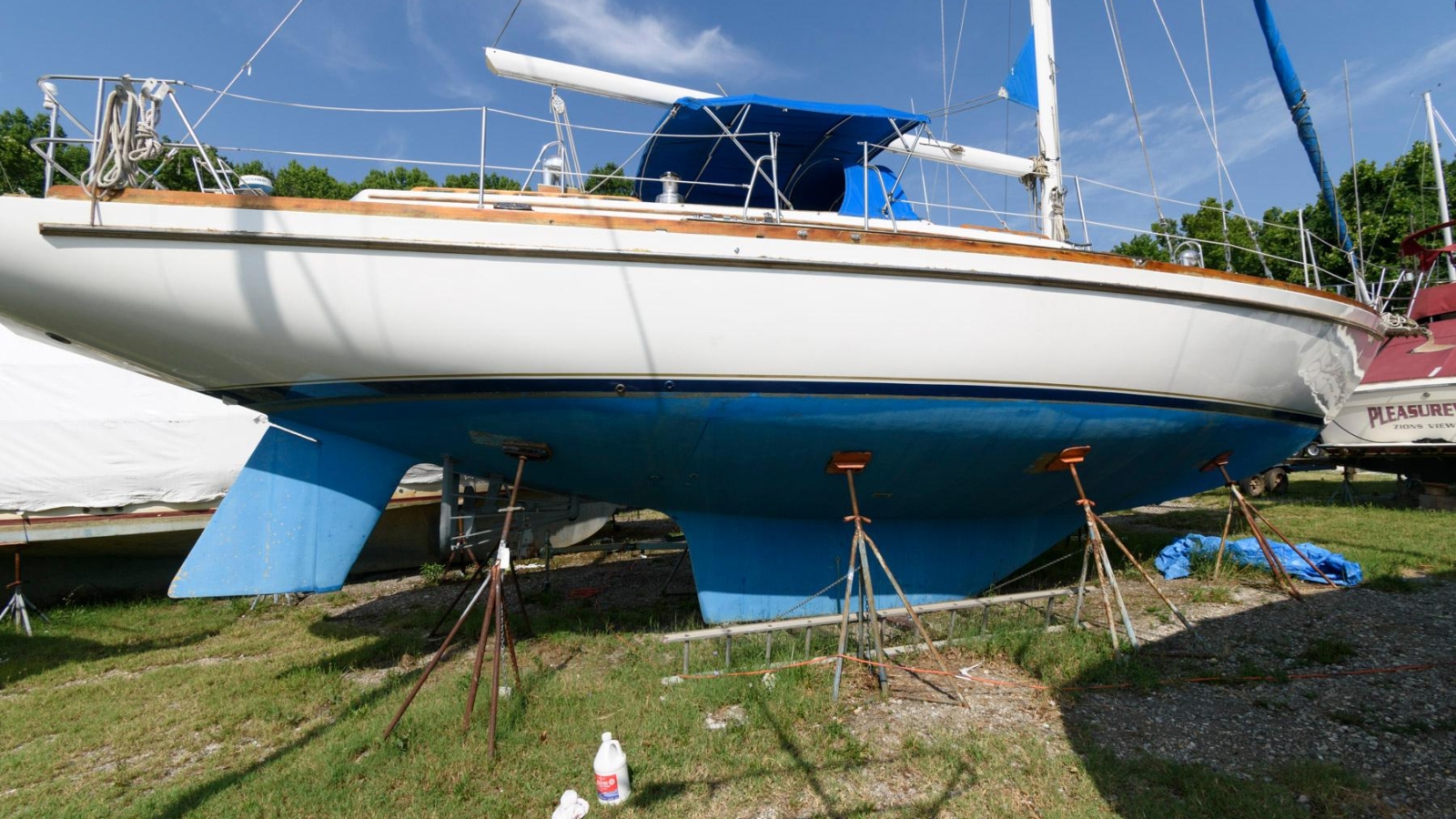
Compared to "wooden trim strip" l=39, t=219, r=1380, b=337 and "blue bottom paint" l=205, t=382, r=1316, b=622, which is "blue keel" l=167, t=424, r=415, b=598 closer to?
"blue bottom paint" l=205, t=382, r=1316, b=622

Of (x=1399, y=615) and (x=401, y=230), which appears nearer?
(x=401, y=230)

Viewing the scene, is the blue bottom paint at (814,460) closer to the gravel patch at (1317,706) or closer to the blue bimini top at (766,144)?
the gravel patch at (1317,706)

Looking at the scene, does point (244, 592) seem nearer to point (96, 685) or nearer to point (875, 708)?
point (96, 685)

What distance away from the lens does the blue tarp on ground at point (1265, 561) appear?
486cm

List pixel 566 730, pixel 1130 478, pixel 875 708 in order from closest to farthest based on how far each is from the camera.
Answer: pixel 566 730 < pixel 875 708 < pixel 1130 478

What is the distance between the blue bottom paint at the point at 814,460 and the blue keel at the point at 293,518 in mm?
160

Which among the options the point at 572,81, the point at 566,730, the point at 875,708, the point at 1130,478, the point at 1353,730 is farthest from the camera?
the point at 572,81

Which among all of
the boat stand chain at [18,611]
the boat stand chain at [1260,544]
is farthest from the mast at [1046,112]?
the boat stand chain at [18,611]

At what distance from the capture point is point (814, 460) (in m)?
3.81

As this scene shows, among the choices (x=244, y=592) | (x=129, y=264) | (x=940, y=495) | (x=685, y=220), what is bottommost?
(x=244, y=592)

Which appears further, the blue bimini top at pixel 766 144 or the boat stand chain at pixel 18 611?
the boat stand chain at pixel 18 611

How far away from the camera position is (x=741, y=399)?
11.3 ft

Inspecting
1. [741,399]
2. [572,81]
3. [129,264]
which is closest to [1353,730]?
[741,399]

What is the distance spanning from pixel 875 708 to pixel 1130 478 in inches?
108
